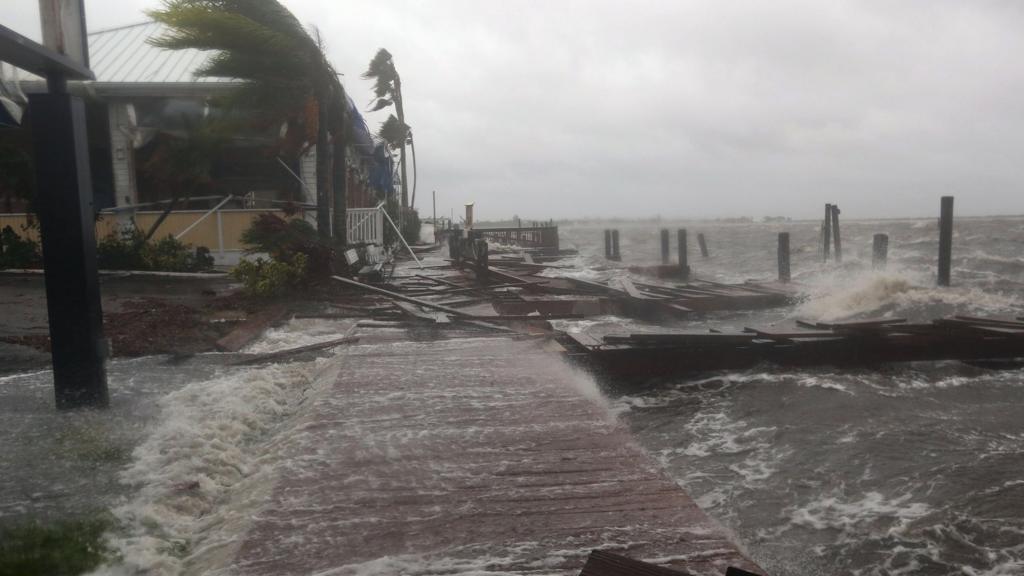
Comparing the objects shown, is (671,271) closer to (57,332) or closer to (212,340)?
A: (212,340)

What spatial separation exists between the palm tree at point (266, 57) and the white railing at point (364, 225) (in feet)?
8.79

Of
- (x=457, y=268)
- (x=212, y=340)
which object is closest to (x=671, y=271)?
(x=457, y=268)

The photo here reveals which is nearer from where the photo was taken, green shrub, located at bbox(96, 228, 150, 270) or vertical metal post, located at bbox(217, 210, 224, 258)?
green shrub, located at bbox(96, 228, 150, 270)

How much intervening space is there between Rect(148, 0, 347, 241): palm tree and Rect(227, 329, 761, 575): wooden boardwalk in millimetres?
8663

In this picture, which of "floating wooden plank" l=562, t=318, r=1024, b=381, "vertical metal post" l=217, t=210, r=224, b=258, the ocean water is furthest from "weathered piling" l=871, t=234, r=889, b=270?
"vertical metal post" l=217, t=210, r=224, b=258

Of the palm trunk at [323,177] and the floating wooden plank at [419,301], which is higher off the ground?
the palm trunk at [323,177]

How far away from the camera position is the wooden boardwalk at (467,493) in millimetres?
2756

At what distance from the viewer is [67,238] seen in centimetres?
464

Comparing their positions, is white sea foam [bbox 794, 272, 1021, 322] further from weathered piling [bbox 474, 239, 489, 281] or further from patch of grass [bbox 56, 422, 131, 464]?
patch of grass [bbox 56, 422, 131, 464]

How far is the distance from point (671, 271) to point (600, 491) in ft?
58.0

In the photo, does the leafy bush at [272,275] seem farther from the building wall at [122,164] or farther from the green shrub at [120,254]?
the building wall at [122,164]

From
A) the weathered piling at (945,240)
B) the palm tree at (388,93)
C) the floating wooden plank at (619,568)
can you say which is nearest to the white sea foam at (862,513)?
the floating wooden plank at (619,568)

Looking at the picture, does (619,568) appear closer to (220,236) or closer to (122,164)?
(220,236)

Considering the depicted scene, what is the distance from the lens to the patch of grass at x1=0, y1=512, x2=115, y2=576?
8.91 feet
